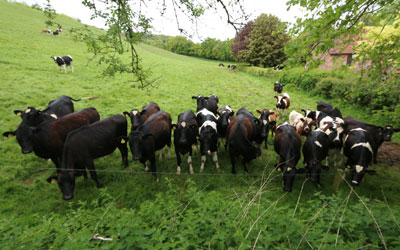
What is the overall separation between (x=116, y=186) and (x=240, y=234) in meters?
4.29

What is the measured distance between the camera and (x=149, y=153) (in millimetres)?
5500

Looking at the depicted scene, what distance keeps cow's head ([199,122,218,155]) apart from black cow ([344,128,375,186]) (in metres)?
4.00

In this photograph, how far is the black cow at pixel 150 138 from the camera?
17.1 feet

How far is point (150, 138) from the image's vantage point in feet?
18.4

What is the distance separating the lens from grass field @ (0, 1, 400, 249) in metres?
2.38

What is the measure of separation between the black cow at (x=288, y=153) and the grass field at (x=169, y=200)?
0.34 meters

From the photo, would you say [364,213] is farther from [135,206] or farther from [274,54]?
[274,54]

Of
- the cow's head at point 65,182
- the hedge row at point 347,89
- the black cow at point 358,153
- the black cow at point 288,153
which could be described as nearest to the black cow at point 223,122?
the black cow at point 288,153

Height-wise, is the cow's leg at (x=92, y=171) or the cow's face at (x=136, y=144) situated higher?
the cow's face at (x=136, y=144)

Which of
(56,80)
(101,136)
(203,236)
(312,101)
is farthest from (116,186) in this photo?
(312,101)

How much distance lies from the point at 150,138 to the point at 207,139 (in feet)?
5.86

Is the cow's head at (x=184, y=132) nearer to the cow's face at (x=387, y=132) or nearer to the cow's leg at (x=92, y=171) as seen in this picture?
the cow's leg at (x=92, y=171)

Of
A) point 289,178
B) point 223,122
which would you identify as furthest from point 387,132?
point 223,122

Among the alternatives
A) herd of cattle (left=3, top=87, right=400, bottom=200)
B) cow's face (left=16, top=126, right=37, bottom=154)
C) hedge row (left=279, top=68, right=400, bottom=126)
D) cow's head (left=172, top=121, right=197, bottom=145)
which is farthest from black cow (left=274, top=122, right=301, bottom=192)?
cow's face (left=16, top=126, right=37, bottom=154)
